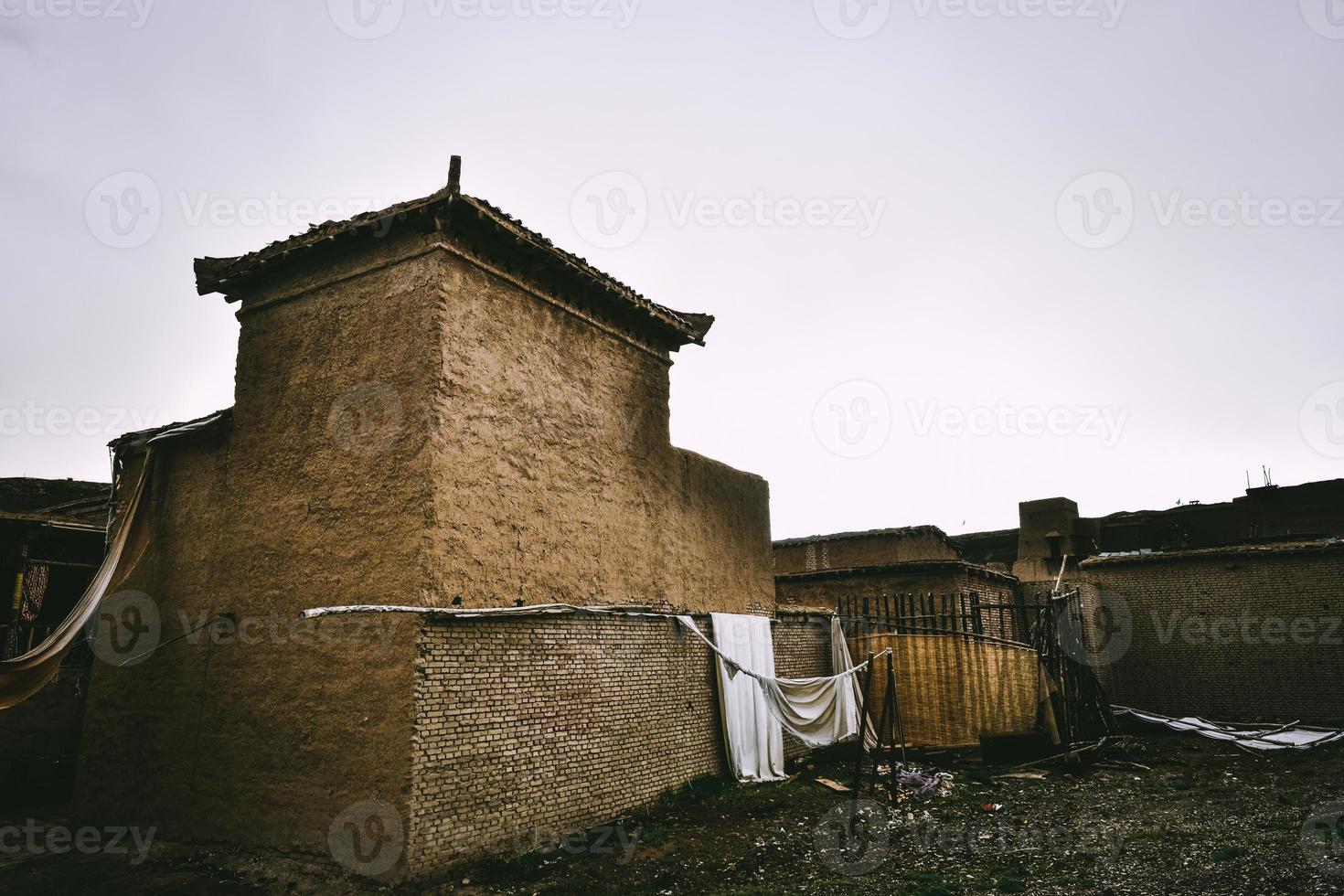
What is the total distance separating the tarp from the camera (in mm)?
8734

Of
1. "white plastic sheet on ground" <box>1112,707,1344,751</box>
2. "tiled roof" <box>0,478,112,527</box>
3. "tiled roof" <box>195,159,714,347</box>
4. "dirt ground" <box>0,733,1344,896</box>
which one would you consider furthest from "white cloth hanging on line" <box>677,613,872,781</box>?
"tiled roof" <box>0,478,112,527</box>

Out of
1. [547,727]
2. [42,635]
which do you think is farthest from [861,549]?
[42,635]

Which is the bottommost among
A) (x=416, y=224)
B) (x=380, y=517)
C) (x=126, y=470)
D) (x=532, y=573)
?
(x=532, y=573)

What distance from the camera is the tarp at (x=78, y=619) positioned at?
8.73 metres

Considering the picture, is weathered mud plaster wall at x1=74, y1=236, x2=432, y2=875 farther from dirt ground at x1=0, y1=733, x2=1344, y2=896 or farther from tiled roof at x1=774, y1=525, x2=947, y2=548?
tiled roof at x1=774, y1=525, x2=947, y2=548

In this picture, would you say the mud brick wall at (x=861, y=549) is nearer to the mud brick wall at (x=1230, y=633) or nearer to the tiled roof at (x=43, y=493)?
the mud brick wall at (x=1230, y=633)

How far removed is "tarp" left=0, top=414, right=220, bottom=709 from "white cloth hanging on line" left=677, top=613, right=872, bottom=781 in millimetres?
7419

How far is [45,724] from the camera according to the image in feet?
41.9

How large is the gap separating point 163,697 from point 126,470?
3.48 metres

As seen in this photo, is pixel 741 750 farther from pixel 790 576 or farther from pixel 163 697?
pixel 790 576

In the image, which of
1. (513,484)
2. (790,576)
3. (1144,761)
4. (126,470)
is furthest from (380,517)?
(790,576)

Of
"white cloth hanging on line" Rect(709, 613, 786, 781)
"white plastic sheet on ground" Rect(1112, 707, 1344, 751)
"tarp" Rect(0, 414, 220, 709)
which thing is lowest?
"white plastic sheet on ground" Rect(1112, 707, 1344, 751)

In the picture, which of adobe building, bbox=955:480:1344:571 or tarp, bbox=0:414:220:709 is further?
adobe building, bbox=955:480:1344:571

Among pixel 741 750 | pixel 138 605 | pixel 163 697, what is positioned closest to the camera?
pixel 163 697
